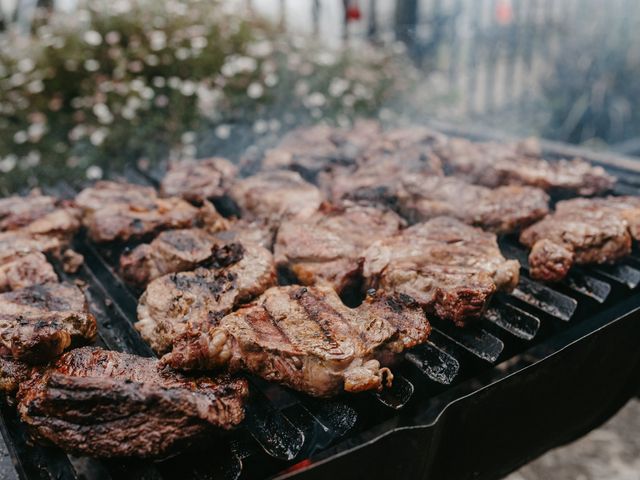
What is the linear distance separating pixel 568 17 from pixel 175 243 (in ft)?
37.6

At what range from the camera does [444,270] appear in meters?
2.55

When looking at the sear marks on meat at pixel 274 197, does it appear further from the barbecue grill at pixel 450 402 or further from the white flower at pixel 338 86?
the white flower at pixel 338 86

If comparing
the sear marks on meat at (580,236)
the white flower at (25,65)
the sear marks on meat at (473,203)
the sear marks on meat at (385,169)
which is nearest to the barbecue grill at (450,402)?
the sear marks on meat at (580,236)

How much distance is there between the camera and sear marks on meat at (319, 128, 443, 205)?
3523 millimetres

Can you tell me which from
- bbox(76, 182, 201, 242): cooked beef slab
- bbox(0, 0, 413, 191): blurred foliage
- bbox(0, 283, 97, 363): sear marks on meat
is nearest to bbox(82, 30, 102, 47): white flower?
bbox(0, 0, 413, 191): blurred foliage

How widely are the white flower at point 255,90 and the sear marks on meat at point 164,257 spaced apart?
4219mm

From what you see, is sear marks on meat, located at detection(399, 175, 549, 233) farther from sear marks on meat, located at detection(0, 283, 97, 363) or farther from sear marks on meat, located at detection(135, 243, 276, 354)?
sear marks on meat, located at detection(0, 283, 97, 363)

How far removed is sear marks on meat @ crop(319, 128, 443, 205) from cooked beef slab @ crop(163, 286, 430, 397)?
4.37ft

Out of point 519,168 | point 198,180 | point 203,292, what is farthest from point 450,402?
point 198,180

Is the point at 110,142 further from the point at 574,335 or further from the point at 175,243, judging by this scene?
the point at 574,335

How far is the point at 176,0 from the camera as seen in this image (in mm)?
7934

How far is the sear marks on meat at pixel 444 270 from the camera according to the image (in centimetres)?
240

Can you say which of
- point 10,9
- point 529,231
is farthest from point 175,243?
point 10,9

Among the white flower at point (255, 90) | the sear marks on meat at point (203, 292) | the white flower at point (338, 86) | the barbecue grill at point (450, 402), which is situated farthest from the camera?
the white flower at point (338, 86)
